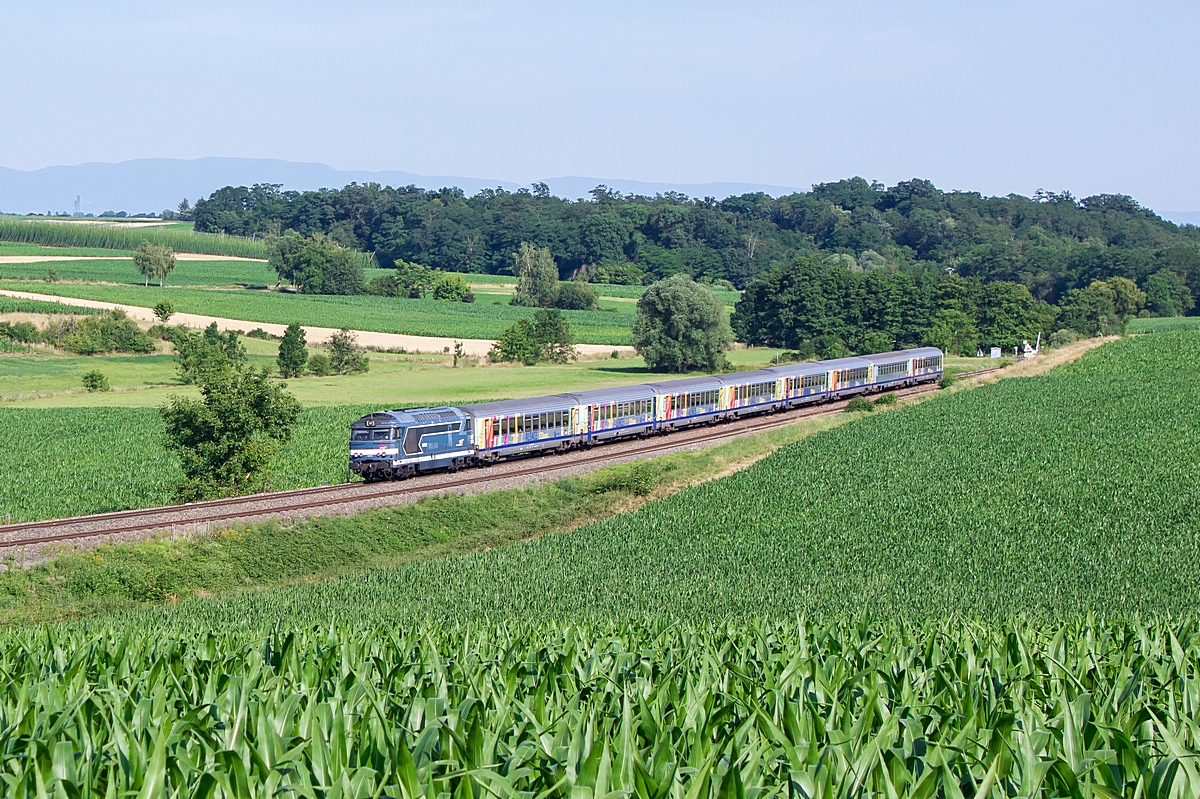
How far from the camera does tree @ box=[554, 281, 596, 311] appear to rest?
147125 millimetres

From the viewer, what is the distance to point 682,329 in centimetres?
Answer: 8612

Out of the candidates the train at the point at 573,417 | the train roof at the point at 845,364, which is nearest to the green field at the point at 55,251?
the train roof at the point at 845,364

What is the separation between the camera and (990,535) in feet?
104

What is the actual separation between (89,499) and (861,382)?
41943 mm

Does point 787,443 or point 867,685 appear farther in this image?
point 787,443

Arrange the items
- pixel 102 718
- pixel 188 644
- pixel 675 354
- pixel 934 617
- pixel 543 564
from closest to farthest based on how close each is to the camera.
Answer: pixel 102 718
pixel 188 644
pixel 934 617
pixel 543 564
pixel 675 354

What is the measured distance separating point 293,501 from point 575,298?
4456 inches

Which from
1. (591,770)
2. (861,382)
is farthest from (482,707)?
(861,382)

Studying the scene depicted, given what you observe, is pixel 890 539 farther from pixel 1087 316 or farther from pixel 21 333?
pixel 1087 316

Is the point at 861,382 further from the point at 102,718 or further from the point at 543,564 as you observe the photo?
the point at 102,718

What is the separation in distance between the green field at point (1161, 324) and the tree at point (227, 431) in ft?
326

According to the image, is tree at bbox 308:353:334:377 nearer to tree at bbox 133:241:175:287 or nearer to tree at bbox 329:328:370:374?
tree at bbox 329:328:370:374

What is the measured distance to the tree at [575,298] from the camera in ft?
483

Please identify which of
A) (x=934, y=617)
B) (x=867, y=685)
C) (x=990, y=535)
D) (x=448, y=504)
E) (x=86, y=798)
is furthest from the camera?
(x=448, y=504)
